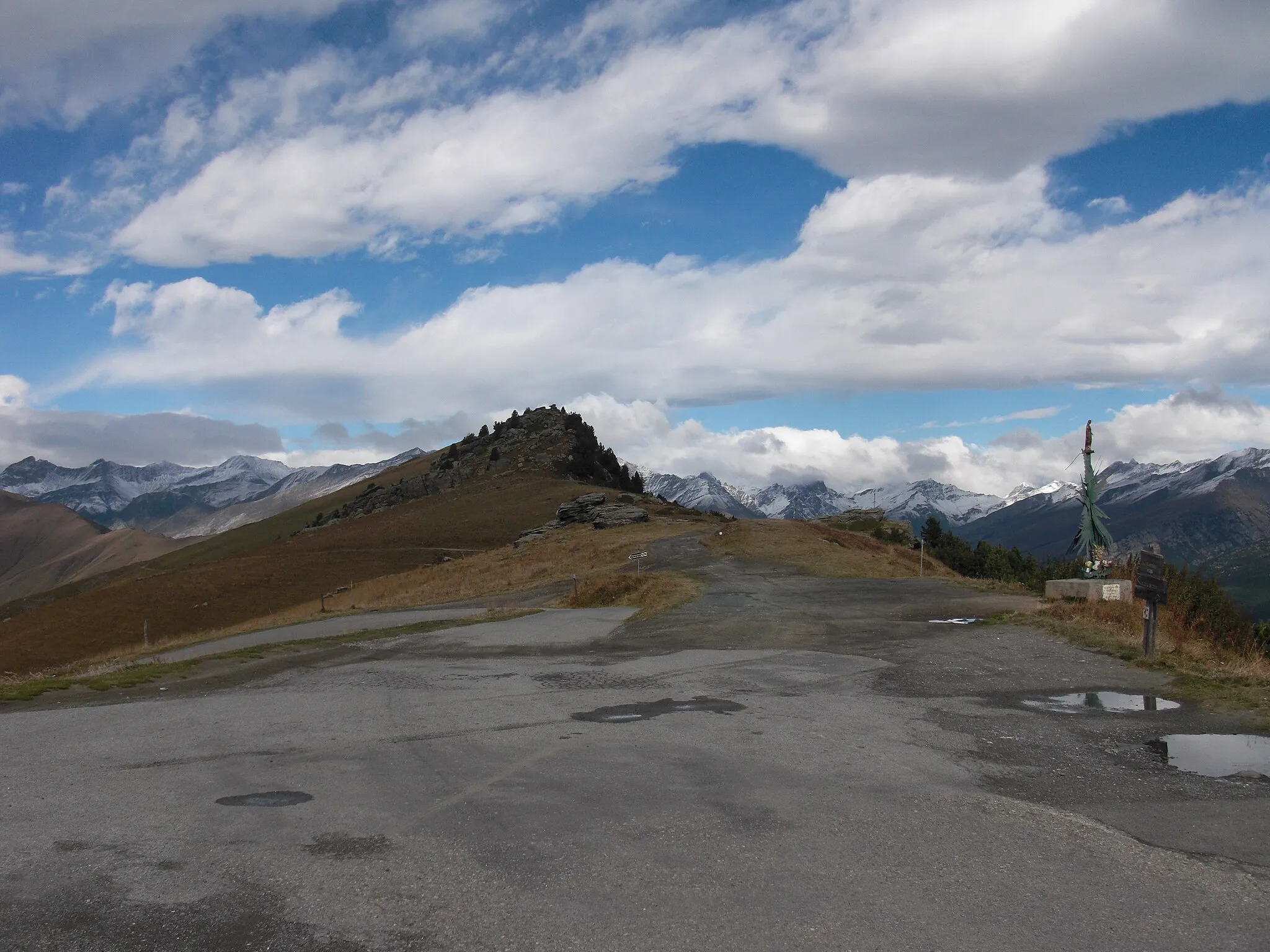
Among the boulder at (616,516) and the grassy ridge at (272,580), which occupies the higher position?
the boulder at (616,516)

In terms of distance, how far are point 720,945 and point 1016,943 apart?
5.06ft

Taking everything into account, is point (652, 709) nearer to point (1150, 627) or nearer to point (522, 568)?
point (1150, 627)

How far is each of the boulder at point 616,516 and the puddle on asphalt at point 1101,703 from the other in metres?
51.8

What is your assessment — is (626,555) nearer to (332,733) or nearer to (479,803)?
(332,733)

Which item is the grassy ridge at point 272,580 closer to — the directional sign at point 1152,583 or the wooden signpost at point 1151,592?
the wooden signpost at point 1151,592

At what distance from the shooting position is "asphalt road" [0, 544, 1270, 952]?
17.3 feet

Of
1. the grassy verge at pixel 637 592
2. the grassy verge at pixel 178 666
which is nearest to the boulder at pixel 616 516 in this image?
the grassy verge at pixel 637 592

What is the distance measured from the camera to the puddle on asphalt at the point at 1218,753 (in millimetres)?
8250

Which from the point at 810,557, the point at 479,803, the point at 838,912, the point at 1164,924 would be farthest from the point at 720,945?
the point at 810,557

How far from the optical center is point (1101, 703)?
11516mm

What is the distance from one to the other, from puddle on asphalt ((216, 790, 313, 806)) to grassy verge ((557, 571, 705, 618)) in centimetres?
1682

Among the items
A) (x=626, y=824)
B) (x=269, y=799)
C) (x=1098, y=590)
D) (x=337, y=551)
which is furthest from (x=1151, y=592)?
(x=337, y=551)

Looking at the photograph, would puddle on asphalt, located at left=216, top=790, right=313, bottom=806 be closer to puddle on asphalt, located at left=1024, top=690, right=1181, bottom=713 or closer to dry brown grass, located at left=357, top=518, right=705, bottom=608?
puddle on asphalt, located at left=1024, top=690, right=1181, bottom=713

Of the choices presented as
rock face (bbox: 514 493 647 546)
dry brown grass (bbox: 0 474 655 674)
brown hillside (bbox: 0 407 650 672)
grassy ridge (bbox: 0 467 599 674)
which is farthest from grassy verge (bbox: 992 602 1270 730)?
rock face (bbox: 514 493 647 546)
